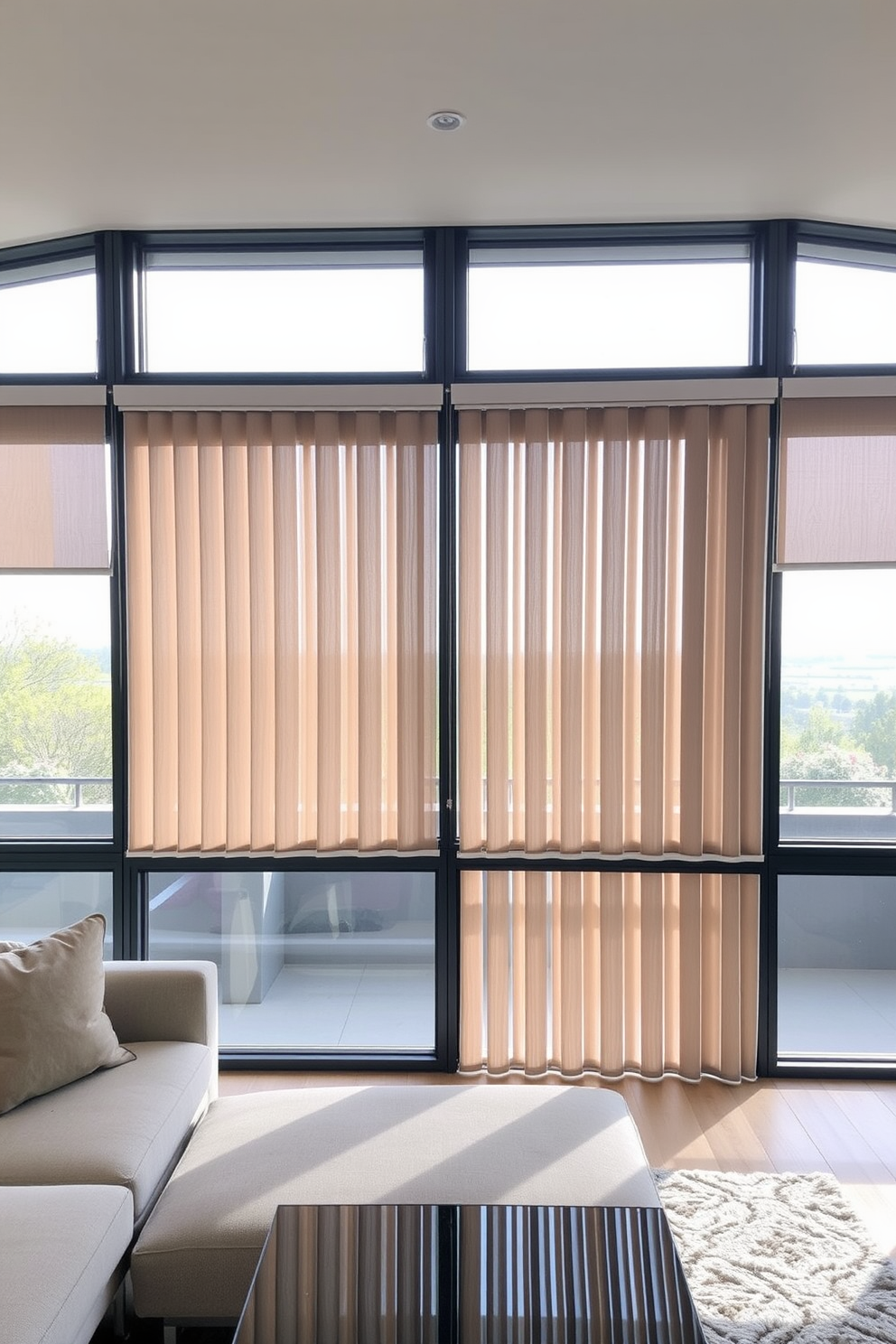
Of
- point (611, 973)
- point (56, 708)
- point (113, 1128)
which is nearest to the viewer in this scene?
point (113, 1128)

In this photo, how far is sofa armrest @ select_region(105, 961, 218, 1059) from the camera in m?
2.89

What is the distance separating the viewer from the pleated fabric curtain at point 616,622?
350 centimetres

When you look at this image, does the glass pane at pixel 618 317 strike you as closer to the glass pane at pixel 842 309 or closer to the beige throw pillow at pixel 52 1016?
the glass pane at pixel 842 309

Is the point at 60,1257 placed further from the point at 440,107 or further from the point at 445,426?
Answer: the point at 440,107

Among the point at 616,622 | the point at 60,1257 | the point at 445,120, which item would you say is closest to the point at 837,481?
the point at 616,622

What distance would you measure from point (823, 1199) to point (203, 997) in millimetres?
1895

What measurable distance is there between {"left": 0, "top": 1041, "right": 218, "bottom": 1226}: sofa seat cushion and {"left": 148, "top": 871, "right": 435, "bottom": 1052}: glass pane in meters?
0.97

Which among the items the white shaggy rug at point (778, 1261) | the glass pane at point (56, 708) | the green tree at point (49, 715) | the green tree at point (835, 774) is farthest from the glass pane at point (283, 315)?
the white shaggy rug at point (778, 1261)

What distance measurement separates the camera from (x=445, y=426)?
140 inches

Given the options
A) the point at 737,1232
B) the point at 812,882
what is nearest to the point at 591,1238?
the point at 737,1232

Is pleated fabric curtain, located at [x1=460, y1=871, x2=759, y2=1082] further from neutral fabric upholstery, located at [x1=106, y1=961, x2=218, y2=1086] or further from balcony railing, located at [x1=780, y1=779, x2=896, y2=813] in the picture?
neutral fabric upholstery, located at [x1=106, y1=961, x2=218, y2=1086]

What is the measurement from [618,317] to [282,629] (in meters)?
1.70

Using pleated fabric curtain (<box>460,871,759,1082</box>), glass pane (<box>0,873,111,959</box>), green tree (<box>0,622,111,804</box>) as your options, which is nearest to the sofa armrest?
glass pane (<box>0,873,111,959</box>)

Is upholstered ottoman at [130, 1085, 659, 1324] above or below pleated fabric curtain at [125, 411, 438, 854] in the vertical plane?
below
